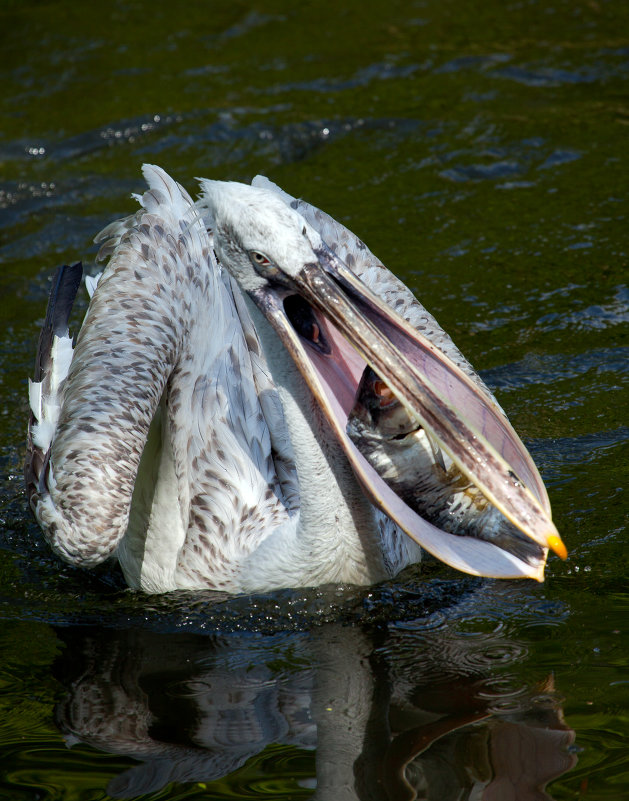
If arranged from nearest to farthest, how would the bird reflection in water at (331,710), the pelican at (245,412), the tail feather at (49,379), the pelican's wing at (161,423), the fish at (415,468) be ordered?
the bird reflection in water at (331,710) → the pelican at (245,412) → the fish at (415,468) → the pelican's wing at (161,423) → the tail feather at (49,379)

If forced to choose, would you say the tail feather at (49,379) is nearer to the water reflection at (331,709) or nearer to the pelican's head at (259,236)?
the water reflection at (331,709)

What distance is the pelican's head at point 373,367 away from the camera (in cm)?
340

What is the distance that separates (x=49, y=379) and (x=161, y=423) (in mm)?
615

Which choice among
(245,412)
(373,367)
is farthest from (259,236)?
(245,412)

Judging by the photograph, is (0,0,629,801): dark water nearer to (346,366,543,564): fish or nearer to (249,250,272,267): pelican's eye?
(346,366,543,564): fish

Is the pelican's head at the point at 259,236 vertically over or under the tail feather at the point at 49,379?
over

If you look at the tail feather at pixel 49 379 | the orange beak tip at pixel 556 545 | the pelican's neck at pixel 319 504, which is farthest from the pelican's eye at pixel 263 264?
the tail feather at pixel 49 379

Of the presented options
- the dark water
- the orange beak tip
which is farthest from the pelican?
the dark water

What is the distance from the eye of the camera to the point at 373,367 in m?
3.48

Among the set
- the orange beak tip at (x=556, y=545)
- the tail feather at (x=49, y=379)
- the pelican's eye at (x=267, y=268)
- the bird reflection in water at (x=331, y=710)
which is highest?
the pelican's eye at (x=267, y=268)

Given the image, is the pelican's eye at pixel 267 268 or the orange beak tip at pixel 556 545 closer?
the orange beak tip at pixel 556 545

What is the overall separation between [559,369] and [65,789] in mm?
3320

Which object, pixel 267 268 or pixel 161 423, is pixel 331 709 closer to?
pixel 267 268

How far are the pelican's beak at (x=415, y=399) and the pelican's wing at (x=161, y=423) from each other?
815mm
